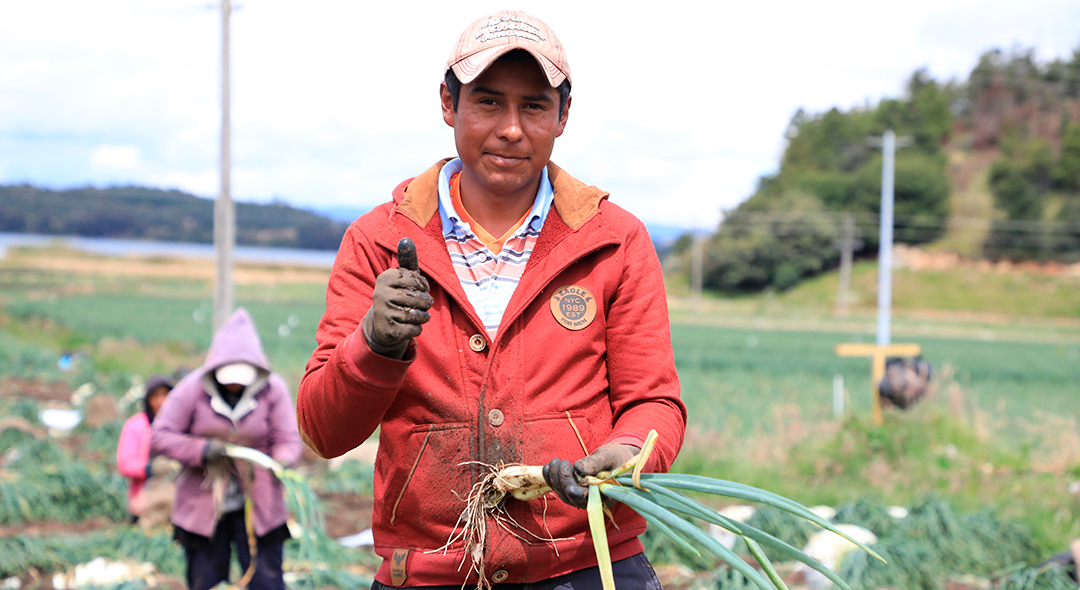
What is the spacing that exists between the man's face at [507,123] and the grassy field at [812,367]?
5.40 m

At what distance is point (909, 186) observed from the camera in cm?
7300

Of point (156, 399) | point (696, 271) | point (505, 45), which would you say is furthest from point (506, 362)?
point (696, 271)

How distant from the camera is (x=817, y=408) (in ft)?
42.4

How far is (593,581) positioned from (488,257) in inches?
25.3

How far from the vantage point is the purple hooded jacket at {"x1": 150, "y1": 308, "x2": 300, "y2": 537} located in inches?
170

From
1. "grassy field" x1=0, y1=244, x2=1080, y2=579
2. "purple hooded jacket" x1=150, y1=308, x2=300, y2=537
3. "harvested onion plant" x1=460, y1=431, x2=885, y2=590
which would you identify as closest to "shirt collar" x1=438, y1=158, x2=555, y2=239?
"harvested onion plant" x1=460, y1=431, x2=885, y2=590

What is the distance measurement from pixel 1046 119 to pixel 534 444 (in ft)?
343

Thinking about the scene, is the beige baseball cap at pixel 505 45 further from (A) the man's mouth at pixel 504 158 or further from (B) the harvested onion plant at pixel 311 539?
(B) the harvested onion plant at pixel 311 539

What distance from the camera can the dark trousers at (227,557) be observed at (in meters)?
4.34

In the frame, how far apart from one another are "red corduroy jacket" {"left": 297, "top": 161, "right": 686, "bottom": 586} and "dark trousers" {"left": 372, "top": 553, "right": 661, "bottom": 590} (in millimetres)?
18

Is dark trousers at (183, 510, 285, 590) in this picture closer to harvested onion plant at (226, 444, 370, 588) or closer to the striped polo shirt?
harvested onion plant at (226, 444, 370, 588)

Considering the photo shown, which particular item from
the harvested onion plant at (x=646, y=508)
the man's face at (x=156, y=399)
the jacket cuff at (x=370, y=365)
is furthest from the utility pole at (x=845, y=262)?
the jacket cuff at (x=370, y=365)

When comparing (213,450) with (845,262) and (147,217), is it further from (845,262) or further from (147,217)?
(845,262)

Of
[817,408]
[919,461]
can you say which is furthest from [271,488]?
[817,408]
